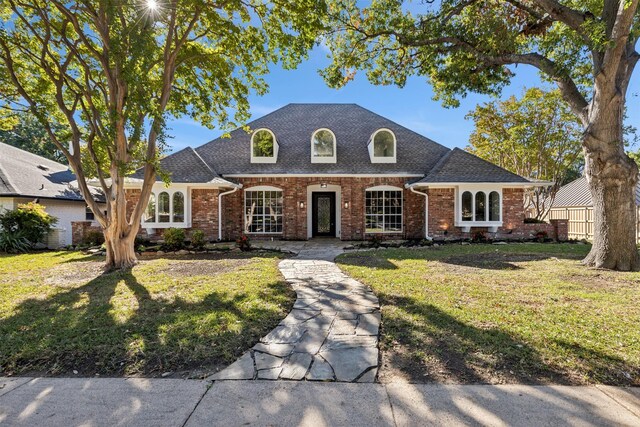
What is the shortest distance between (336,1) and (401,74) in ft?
9.94

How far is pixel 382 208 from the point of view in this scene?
14156 millimetres

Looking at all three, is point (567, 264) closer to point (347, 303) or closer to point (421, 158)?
point (347, 303)

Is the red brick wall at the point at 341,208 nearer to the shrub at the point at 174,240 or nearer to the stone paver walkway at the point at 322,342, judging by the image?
the shrub at the point at 174,240

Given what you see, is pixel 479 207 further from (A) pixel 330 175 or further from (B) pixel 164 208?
(B) pixel 164 208

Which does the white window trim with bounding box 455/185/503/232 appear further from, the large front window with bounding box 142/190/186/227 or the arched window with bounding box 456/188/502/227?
the large front window with bounding box 142/190/186/227

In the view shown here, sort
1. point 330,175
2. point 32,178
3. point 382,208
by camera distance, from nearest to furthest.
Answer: point 330,175, point 382,208, point 32,178

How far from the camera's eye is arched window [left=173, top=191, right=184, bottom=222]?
12.8 metres

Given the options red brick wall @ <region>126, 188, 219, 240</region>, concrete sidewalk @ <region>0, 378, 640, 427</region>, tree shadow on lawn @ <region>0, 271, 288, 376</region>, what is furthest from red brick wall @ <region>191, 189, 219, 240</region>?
concrete sidewalk @ <region>0, 378, 640, 427</region>

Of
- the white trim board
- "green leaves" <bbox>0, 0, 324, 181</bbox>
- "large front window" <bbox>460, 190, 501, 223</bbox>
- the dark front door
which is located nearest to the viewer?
"green leaves" <bbox>0, 0, 324, 181</bbox>

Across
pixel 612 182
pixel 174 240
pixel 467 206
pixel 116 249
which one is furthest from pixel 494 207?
pixel 116 249

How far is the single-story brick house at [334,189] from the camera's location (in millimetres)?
12875

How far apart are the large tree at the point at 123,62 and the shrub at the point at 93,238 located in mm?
4371

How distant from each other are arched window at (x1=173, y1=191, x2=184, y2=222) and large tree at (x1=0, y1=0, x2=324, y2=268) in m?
4.00

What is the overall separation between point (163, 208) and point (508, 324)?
41.8ft
